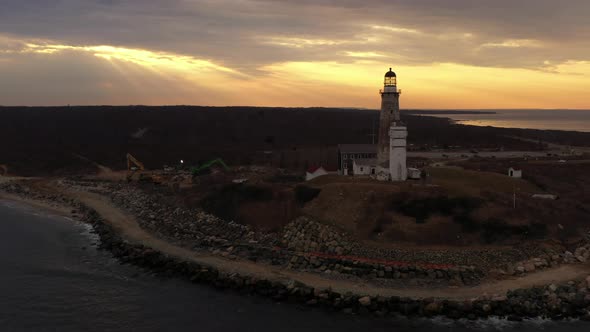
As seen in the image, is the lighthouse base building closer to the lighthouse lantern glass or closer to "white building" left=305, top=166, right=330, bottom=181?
the lighthouse lantern glass

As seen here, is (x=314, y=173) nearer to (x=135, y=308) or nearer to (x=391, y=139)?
(x=391, y=139)

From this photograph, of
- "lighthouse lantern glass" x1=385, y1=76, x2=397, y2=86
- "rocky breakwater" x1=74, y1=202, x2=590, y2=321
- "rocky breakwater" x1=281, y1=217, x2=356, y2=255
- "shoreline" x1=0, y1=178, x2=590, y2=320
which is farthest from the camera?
"lighthouse lantern glass" x1=385, y1=76, x2=397, y2=86

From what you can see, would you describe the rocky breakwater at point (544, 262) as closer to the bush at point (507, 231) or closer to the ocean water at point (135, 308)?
the bush at point (507, 231)

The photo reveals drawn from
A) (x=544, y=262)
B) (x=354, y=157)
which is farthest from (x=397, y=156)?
(x=544, y=262)

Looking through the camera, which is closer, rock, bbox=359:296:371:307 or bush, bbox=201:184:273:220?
rock, bbox=359:296:371:307

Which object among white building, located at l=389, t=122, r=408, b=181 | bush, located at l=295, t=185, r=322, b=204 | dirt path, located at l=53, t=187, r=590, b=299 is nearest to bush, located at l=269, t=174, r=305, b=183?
bush, located at l=295, t=185, r=322, b=204
